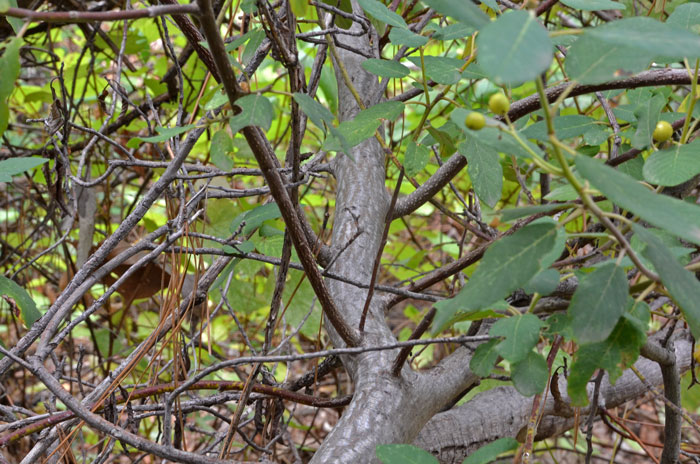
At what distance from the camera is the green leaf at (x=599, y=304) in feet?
1.63

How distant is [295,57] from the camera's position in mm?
657

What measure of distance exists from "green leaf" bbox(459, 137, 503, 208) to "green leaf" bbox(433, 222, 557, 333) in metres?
0.30

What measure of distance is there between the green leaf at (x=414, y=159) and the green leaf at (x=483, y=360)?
0.91 feet

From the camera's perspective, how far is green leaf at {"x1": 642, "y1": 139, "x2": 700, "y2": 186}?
63 cm

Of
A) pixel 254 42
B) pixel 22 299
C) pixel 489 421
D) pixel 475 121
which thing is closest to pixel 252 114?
pixel 475 121

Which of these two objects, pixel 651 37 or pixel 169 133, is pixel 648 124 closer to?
pixel 651 37

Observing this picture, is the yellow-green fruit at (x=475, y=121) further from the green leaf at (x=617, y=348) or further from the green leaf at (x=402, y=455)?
the green leaf at (x=402, y=455)

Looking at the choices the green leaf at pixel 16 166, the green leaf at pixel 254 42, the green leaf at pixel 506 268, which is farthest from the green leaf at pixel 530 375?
the green leaf at pixel 16 166

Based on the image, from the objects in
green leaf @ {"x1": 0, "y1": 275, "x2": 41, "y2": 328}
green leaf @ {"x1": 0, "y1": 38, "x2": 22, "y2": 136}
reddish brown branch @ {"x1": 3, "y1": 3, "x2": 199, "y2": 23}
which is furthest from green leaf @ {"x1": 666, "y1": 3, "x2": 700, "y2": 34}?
green leaf @ {"x1": 0, "y1": 275, "x2": 41, "y2": 328}

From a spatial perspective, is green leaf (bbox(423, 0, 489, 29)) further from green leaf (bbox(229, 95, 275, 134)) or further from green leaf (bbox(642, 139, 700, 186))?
green leaf (bbox(642, 139, 700, 186))

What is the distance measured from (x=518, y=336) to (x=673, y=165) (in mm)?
256

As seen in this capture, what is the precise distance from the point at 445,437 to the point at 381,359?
0.21 meters

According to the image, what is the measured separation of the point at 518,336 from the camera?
1.93ft

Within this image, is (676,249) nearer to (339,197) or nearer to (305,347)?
Result: (339,197)
